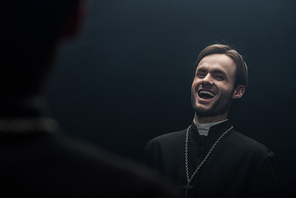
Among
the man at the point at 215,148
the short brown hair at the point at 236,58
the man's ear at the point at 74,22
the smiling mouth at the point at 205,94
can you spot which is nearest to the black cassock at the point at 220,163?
the man at the point at 215,148

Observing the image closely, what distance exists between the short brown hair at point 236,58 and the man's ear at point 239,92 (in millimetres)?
34

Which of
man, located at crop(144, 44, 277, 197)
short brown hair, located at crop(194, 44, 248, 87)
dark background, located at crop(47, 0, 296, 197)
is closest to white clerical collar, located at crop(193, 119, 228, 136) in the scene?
man, located at crop(144, 44, 277, 197)

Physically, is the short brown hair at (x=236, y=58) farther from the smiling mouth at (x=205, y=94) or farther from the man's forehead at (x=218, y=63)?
the smiling mouth at (x=205, y=94)

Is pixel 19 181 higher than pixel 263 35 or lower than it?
lower

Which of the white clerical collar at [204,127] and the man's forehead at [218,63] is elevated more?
the man's forehead at [218,63]

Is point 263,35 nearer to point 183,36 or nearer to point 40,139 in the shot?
point 183,36

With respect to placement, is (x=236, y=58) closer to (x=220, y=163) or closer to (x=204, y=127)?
(x=204, y=127)

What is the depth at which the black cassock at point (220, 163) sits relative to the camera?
221 cm

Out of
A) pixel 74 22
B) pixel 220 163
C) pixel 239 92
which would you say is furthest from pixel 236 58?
pixel 74 22

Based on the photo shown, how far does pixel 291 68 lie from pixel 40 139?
2.62m

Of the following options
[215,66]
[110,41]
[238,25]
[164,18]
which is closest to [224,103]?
[215,66]

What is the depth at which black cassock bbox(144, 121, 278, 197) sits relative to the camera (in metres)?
2.21

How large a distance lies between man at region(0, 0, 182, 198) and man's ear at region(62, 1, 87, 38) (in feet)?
0.04

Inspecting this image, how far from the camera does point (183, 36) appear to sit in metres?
2.92
